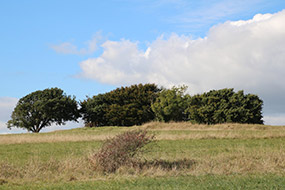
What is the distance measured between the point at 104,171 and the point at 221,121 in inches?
1535

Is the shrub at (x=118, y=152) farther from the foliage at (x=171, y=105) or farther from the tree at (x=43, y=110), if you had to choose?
the tree at (x=43, y=110)

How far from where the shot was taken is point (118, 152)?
45.7 ft

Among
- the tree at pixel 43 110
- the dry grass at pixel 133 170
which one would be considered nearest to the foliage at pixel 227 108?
the tree at pixel 43 110

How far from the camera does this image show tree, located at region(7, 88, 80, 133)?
55.6 m

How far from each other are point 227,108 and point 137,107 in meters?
15.8

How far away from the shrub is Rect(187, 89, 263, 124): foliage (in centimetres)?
3682

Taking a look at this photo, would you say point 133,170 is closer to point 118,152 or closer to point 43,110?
point 118,152

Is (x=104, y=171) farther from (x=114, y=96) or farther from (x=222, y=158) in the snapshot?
(x=114, y=96)

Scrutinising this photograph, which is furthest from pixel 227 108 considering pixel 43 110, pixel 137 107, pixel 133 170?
pixel 133 170

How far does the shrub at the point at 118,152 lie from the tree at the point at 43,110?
42.6 m

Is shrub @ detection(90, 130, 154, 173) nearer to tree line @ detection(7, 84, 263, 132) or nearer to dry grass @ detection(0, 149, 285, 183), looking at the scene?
dry grass @ detection(0, 149, 285, 183)

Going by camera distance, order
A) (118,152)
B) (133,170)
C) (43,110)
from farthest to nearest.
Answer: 1. (43,110)
2. (118,152)
3. (133,170)

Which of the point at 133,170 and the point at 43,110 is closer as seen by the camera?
the point at 133,170

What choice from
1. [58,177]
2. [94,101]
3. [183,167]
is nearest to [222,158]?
[183,167]
